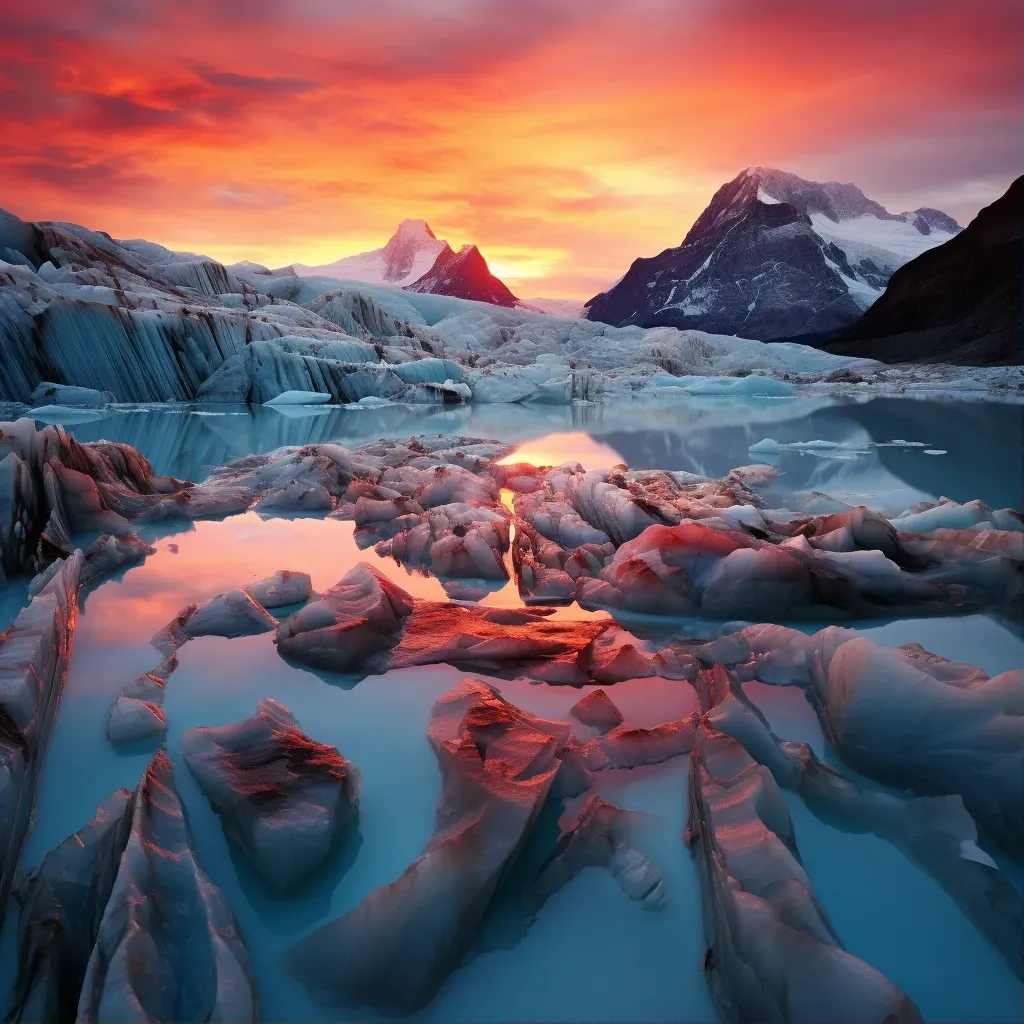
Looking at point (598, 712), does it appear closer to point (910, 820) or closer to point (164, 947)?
point (910, 820)

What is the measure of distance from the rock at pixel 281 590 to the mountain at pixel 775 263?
276ft

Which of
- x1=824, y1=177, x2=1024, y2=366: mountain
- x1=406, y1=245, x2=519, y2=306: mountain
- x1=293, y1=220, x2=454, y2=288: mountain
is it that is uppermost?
x1=293, y1=220, x2=454, y2=288: mountain

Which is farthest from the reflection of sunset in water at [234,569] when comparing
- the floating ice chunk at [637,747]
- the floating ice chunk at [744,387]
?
the floating ice chunk at [744,387]

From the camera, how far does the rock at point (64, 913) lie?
0.90 m

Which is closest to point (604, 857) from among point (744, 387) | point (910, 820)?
point (910, 820)

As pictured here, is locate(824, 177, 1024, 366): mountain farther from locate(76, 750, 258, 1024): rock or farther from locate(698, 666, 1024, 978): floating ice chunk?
locate(76, 750, 258, 1024): rock

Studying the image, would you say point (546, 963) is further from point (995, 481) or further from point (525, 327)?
point (525, 327)

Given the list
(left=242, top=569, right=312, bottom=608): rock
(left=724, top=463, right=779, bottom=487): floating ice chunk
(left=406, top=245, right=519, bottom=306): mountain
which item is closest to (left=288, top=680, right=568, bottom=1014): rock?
(left=242, top=569, right=312, bottom=608): rock

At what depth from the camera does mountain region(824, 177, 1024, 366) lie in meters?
43.4

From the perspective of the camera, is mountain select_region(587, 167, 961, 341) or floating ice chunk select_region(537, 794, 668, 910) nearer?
floating ice chunk select_region(537, 794, 668, 910)

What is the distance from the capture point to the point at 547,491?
4387mm

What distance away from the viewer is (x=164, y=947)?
948 millimetres

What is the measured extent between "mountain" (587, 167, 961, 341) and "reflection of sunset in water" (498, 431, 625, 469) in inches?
3062

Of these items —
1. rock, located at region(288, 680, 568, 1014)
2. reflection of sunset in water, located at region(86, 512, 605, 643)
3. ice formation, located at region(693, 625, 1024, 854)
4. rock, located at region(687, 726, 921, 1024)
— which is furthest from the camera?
reflection of sunset in water, located at region(86, 512, 605, 643)
